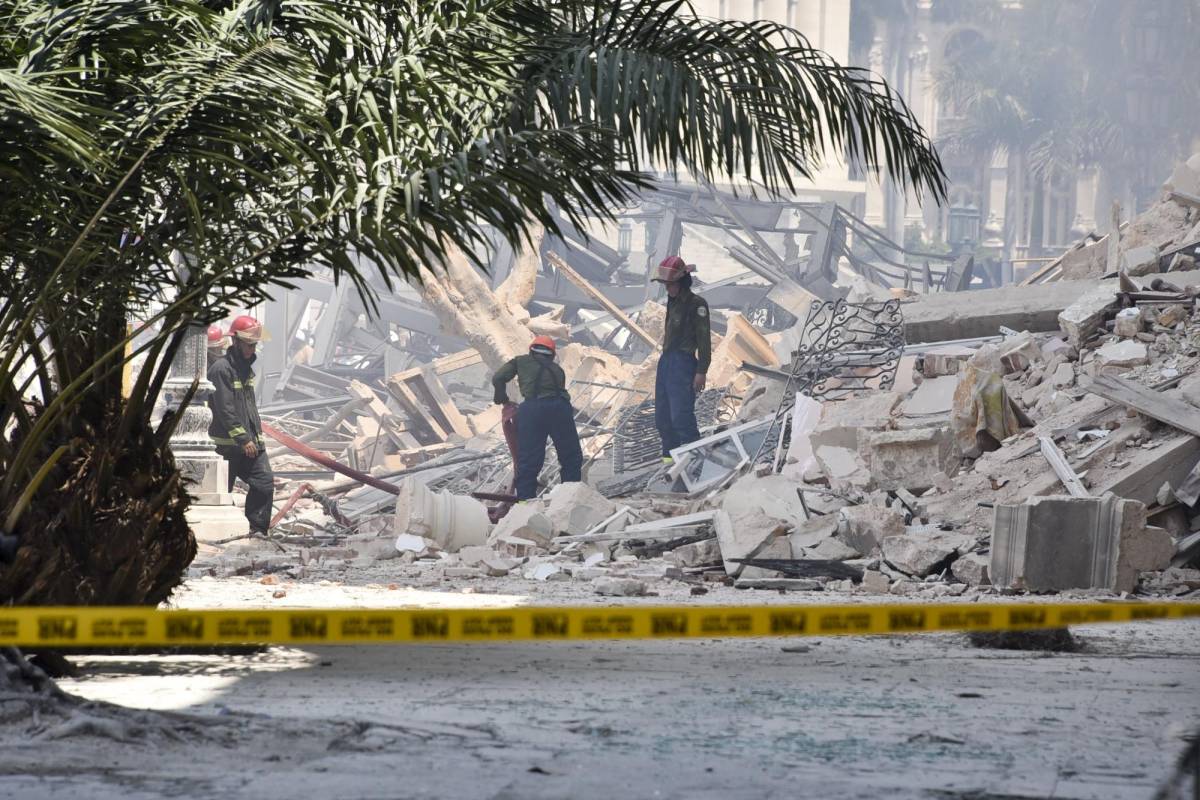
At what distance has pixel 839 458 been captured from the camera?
13000 mm

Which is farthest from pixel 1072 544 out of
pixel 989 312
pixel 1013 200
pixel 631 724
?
pixel 1013 200

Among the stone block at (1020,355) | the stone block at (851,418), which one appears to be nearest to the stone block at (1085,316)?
the stone block at (1020,355)

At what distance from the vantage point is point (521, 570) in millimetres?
11281

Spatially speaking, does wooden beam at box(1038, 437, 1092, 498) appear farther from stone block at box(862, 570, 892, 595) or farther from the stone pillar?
the stone pillar

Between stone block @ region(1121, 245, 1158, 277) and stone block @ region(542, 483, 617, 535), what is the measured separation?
5.95 metres

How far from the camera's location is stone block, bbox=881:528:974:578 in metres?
10.2

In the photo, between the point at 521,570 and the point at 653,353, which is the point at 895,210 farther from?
the point at 521,570

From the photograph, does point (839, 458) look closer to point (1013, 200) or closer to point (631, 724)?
point (631, 724)

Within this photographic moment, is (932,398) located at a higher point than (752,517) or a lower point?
higher

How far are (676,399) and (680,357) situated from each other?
40 cm

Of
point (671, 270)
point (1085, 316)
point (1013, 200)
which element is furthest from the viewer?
point (1013, 200)

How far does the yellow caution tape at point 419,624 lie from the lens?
443 centimetres

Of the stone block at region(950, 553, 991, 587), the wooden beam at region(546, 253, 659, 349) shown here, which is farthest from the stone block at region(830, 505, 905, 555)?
the wooden beam at region(546, 253, 659, 349)

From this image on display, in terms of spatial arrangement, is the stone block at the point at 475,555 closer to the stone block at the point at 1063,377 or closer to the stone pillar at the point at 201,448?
the stone pillar at the point at 201,448
